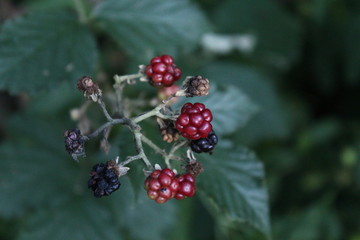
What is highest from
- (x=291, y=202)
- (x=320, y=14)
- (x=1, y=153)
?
(x=320, y=14)

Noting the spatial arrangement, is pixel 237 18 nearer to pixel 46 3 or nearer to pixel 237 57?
pixel 237 57

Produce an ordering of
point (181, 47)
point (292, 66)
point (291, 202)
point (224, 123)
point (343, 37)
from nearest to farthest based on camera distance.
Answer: point (224, 123) → point (181, 47) → point (291, 202) → point (343, 37) → point (292, 66)

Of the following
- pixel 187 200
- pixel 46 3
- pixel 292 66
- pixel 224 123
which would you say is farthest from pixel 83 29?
pixel 292 66

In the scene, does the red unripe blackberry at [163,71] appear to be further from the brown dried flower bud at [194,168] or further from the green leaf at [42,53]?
the green leaf at [42,53]

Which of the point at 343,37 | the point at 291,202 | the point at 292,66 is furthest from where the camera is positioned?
the point at 292,66

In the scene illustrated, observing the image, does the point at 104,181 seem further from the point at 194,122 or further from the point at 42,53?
the point at 42,53

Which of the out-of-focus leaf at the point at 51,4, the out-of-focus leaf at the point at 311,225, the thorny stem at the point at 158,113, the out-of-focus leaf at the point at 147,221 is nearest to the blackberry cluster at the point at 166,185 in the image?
the thorny stem at the point at 158,113

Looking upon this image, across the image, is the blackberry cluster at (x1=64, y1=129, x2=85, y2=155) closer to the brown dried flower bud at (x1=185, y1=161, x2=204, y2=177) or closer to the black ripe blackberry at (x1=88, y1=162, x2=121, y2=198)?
the black ripe blackberry at (x1=88, y1=162, x2=121, y2=198)
